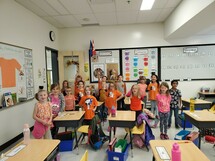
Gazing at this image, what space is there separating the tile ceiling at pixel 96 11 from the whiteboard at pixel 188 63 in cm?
128

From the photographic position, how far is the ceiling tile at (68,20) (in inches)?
196

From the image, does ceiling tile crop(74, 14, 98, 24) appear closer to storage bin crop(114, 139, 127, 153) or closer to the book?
the book

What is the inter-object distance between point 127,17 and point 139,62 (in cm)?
165

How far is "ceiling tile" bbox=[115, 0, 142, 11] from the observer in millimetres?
3984

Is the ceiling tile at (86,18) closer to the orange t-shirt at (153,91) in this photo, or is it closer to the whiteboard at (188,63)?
the whiteboard at (188,63)

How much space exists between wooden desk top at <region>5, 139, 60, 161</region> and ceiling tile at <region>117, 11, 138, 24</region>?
13.5 ft

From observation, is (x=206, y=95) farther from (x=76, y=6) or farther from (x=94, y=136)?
(x=76, y=6)

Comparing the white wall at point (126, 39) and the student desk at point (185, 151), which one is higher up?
the white wall at point (126, 39)

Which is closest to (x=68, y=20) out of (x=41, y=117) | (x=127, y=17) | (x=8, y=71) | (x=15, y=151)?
(x=127, y=17)

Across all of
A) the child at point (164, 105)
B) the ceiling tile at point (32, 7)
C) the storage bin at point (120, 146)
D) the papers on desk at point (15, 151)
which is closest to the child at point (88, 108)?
the storage bin at point (120, 146)

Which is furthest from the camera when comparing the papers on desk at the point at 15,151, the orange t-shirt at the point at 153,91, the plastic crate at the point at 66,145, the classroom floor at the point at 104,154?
the orange t-shirt at the point at 153,91

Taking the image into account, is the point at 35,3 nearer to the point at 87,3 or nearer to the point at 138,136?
the point at 87,3

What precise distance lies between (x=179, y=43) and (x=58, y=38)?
4.36 meters

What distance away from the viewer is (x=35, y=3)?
388cm
